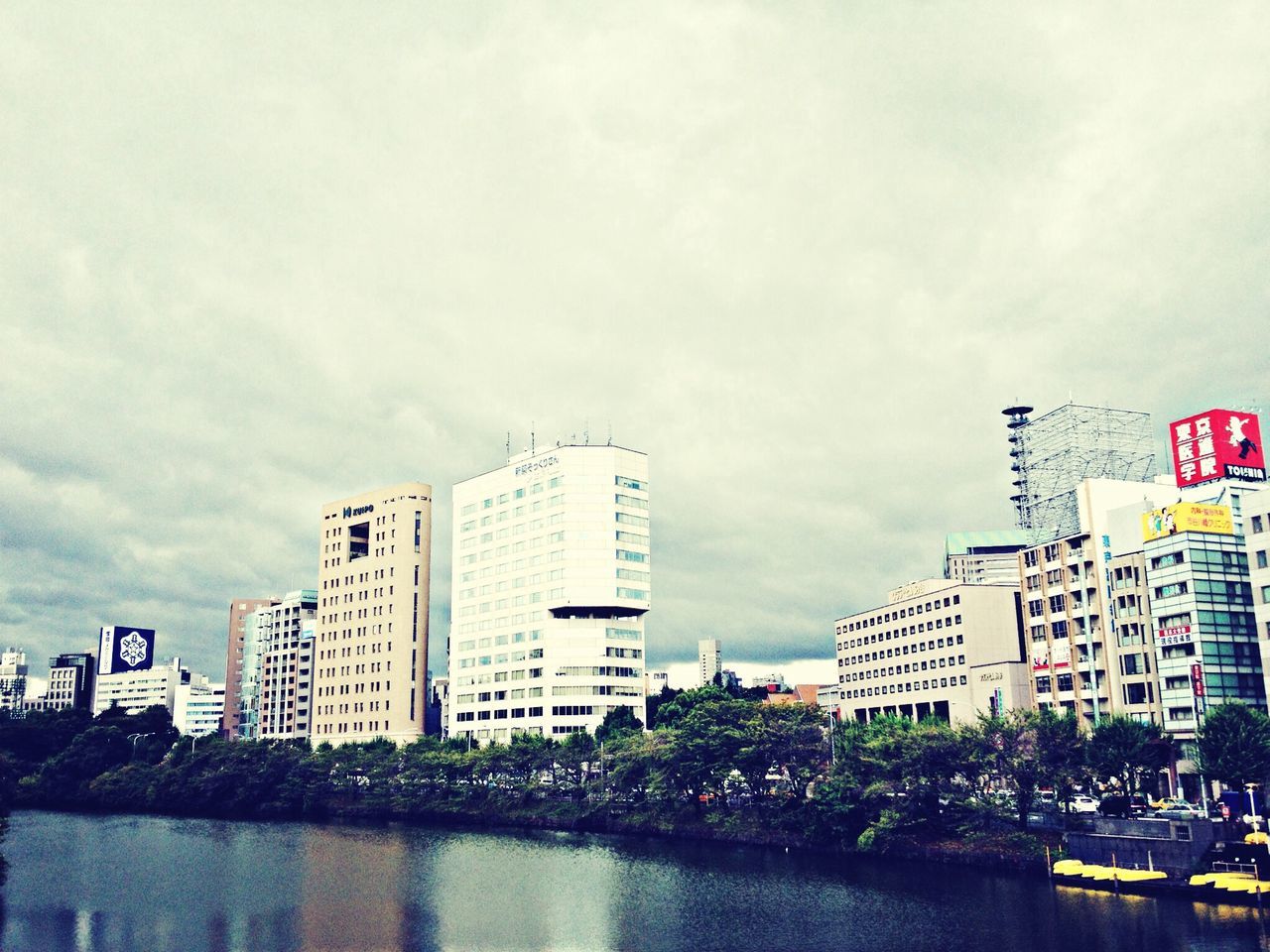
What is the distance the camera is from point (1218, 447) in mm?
119688

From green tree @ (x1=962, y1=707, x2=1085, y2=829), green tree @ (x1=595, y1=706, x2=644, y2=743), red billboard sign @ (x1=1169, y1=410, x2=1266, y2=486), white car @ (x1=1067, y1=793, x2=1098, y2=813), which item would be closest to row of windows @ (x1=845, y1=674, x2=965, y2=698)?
green tree @ (x1=595, y1=706, x2=644, y2=743)

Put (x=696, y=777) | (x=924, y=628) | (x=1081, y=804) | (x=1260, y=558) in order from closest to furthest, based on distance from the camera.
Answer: (x=1081, y=804) → (x=1260, y=558) → (x=696, y=777) → (x=924, y=628)

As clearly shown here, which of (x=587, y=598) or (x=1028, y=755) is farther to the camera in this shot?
(x=587, y=598)

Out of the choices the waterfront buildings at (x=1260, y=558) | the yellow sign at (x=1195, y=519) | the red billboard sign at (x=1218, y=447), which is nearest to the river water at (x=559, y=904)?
the waterfront buildings at (x=1260, y=558)

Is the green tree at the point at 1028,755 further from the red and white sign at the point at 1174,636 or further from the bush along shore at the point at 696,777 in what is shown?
the red and white sign at the point at 1174,636

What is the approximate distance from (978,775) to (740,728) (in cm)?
3049

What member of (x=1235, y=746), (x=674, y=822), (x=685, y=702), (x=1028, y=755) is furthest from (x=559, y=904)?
(x=685, y=702)

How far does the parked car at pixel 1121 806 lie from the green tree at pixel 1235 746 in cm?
714

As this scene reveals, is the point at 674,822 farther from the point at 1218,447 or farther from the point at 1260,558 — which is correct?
the point at 1218,447

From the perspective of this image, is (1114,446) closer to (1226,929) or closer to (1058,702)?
(1058,702)

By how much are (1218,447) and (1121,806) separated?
50.9 m

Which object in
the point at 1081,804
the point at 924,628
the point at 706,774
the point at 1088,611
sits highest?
the point at 924,628

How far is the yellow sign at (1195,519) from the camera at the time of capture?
4518 inches

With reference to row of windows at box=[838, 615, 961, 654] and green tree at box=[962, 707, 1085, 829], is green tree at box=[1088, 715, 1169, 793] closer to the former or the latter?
green tree at box=[962, 707, 1085, 829]
